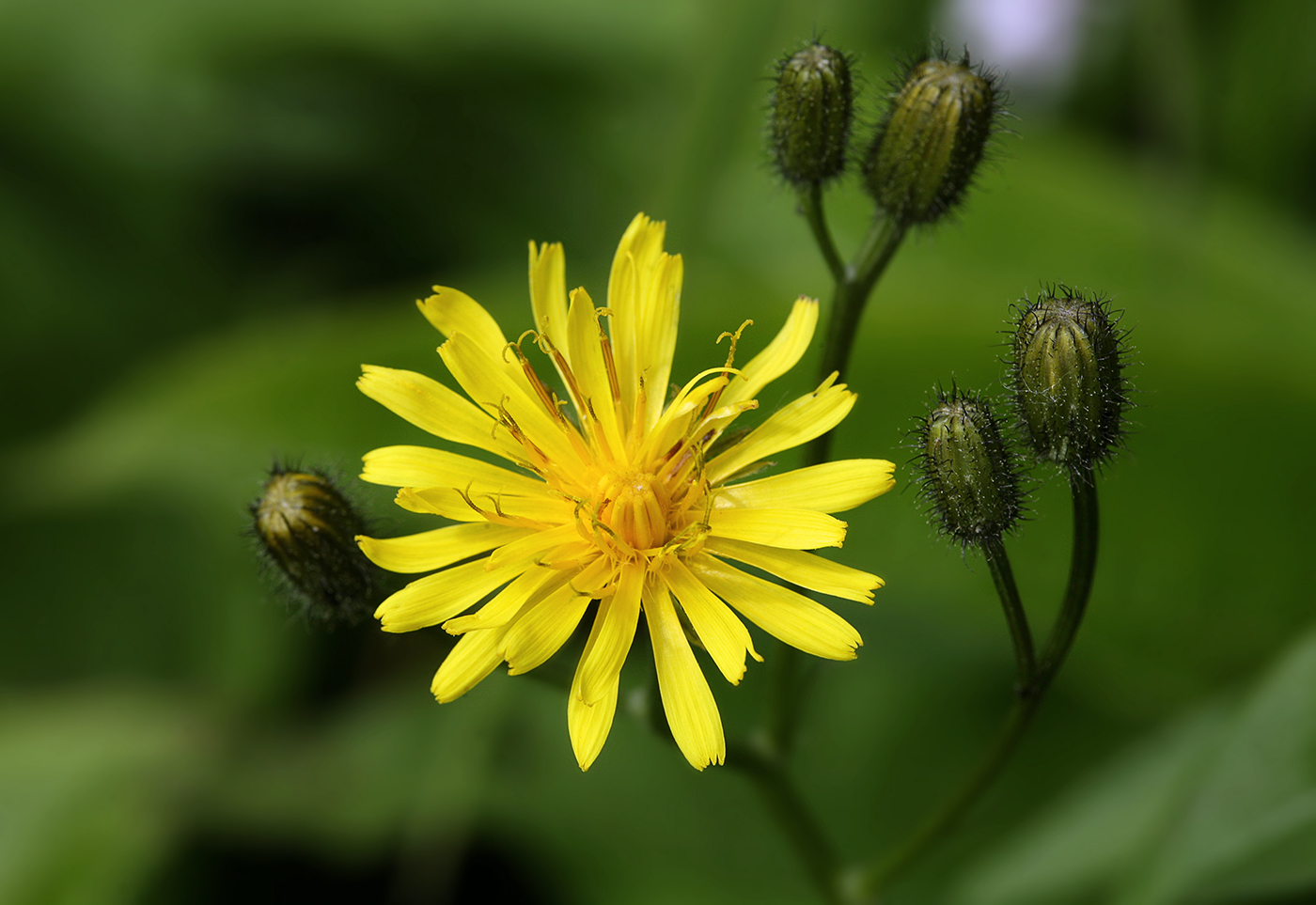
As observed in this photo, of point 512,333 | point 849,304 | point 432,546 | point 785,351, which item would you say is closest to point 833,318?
point 849,304

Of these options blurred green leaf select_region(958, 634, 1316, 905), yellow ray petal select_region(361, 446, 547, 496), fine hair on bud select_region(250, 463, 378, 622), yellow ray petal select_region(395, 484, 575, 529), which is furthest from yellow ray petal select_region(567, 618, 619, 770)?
blurred green leaf select_region(958, 634, 1316, 905)

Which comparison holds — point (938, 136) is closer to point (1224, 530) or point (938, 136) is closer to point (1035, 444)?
point (1035, 444)

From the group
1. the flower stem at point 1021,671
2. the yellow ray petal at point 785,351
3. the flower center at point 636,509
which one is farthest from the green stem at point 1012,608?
the flower center at point 636,509

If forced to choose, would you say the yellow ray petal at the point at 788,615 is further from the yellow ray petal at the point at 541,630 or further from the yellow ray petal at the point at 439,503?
the yellow ray petal at the point at 439,503

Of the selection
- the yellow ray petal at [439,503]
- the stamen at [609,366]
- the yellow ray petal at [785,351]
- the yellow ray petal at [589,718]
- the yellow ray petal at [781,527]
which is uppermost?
the yellow ray petal at [785,351]

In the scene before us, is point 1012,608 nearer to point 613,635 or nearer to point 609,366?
point 613,635

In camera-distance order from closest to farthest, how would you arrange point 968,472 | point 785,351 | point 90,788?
point 968,472 → point 785,351 → point 90,788
